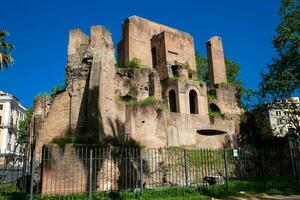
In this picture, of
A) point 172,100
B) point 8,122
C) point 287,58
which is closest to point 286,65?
point 287,58

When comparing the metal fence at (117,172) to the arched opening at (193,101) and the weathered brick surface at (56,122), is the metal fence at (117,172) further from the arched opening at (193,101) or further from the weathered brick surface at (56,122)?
the arched opening at (193,101)

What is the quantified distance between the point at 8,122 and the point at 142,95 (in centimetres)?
4084

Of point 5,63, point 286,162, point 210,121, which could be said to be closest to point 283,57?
point 210,121

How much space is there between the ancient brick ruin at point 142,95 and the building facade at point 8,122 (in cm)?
3235

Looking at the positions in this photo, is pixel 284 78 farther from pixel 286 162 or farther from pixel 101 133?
pixel 101 133

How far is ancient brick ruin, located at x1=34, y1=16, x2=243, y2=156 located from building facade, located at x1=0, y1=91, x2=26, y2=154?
32.4 m

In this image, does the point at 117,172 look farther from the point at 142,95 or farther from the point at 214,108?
the point at 214,108

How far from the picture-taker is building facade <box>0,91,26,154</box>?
55675 millimetres

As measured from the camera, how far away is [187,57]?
108 ft

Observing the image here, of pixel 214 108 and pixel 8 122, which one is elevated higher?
pixel 8 122

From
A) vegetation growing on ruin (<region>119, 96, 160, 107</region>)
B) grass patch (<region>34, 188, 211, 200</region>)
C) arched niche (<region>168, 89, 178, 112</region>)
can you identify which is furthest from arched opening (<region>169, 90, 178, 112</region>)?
grass patch (<region>34, 188, 211, 200</region>)

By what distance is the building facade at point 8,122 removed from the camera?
5567cm

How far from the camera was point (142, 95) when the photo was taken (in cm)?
2386

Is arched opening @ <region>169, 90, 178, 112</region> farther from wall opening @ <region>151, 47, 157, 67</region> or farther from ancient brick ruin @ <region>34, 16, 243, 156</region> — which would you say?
wall opening @ <region>151, 47, 157, 67</region>
